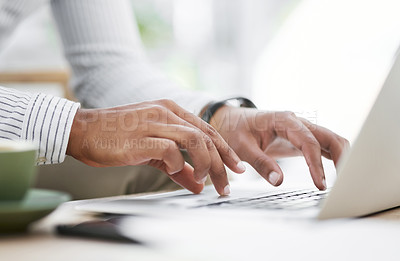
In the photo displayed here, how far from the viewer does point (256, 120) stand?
768 millimetres

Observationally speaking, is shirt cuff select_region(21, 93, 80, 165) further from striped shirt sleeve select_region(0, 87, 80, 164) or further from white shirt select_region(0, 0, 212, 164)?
white shirt select_region(0, 0, 212, 164)

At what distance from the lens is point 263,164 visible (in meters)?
0.68

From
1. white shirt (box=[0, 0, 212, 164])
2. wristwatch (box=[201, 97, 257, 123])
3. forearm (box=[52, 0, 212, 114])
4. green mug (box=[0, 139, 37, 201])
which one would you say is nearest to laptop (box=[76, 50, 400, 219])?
green mug (box=[0, 139, 37, 201])

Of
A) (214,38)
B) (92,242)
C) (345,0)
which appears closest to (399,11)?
(345,0)

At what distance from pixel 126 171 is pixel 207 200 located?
0.40 meters

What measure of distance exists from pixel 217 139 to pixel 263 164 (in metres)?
0.09

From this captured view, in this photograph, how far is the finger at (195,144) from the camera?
56 centimetres

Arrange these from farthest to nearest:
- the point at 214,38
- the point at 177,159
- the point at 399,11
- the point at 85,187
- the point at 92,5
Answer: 1. the point at 214,38
2. the point at 399,11
3. the point at 92,5
4. the point at 85,187
5. the point at 177,159

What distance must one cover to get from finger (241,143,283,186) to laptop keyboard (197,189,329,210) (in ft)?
0.11

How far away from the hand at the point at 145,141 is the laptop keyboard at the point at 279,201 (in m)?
0.05

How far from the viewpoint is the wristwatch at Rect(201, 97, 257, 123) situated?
804 millimetres

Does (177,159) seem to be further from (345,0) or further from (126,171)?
(345,0)

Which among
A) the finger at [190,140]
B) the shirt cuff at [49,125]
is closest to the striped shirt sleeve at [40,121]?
the shirt cuff at [49,125]

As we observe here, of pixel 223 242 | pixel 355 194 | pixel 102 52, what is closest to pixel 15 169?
pixel 223 242
